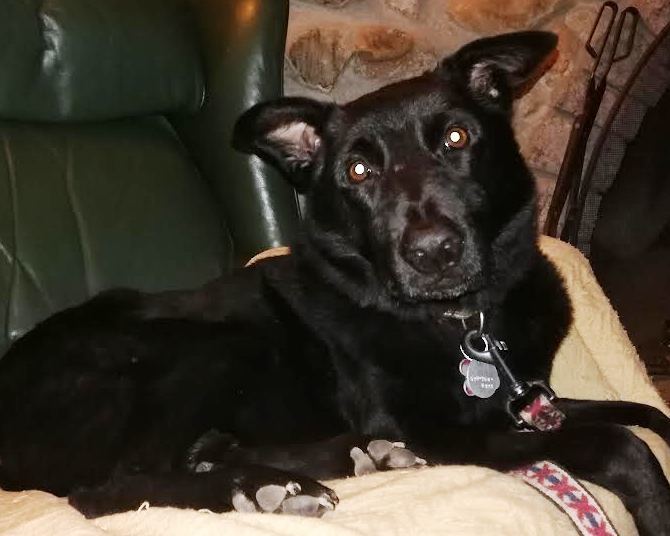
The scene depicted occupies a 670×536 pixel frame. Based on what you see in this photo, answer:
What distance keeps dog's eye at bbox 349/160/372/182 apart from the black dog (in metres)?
0.01

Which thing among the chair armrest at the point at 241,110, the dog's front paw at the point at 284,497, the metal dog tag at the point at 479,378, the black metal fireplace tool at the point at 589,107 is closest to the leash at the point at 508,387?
the metal dog tag at the point at 479,378

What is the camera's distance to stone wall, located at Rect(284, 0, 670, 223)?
241 cm

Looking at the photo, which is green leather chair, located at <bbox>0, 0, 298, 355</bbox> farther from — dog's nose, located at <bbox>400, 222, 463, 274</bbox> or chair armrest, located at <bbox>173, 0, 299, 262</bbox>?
dog's nose, located at <bbox>400, 222, 463, 274</bbox>

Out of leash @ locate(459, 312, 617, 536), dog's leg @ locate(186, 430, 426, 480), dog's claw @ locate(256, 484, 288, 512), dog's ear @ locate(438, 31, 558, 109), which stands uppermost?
dog's ear @ locate(438, 31, 558, 109)

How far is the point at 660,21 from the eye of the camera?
256cm

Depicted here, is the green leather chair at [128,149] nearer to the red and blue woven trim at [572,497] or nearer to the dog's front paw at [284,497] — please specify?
the dog's front paw at [284,497]

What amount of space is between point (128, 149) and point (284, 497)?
3.60 ft

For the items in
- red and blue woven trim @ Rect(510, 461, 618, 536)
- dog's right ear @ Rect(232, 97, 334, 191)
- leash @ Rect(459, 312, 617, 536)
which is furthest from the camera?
dog's right ear @ Rect(232, 97, 334, 191)

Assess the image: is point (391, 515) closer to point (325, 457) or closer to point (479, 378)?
point (325, 457)

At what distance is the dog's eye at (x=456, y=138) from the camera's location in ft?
5.40

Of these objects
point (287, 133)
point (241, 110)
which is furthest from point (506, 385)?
point (241, 110)

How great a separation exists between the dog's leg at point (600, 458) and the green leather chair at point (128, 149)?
0.88 meters

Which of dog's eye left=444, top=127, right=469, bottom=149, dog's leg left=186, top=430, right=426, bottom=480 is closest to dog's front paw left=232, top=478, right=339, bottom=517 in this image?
dog's leg left=186, top=430, right=426, bottom=480

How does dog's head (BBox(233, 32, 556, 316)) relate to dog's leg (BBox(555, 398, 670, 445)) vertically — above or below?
above
